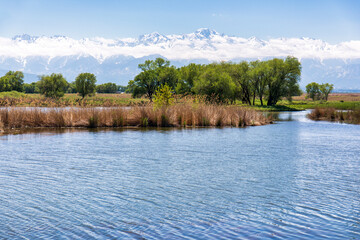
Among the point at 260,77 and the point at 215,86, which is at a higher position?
the point at 260,77

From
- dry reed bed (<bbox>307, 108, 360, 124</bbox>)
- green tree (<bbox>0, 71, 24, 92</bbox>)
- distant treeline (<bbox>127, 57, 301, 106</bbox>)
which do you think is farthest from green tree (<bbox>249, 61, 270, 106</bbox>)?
green tree (<bbox>0, 71, 24, 92</bbox>)

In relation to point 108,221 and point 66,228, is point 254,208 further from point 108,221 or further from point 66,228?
point 66,228

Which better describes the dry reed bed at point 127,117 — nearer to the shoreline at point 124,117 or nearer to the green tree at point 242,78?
the shoreline at point 124,117

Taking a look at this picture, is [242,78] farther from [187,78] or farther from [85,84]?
[85,84]

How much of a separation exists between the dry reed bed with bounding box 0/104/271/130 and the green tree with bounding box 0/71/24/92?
341 feet

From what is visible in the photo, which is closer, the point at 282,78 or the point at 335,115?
the point at 335,115

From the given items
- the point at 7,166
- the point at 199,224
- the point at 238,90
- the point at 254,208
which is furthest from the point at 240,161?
the point at 238,90

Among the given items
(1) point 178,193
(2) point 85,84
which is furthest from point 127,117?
(2) point 85,84

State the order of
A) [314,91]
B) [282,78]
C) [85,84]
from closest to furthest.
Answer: [282,78] < [85,84] < [314,91]

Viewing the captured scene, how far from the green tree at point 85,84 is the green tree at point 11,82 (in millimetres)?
25944

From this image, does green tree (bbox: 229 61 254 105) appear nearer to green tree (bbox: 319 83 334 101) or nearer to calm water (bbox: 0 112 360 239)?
green tree (bbox: 319 83 334 101)

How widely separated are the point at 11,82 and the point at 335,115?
11572 cm

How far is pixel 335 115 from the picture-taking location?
51.0m

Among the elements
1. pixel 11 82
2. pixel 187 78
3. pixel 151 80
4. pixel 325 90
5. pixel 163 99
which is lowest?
pixel 163 99
